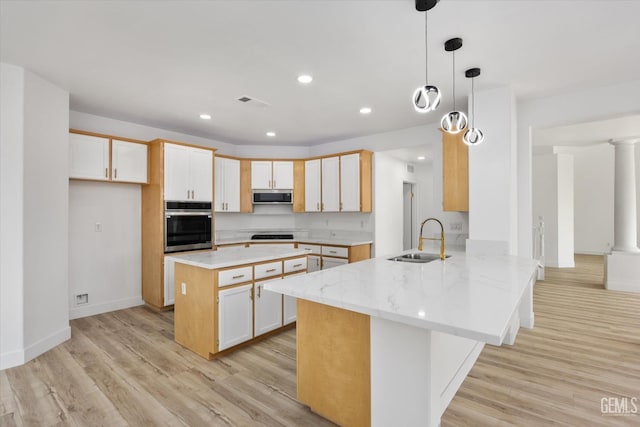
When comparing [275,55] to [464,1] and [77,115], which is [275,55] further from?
[77,115]

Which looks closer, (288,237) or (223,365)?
(223,365)

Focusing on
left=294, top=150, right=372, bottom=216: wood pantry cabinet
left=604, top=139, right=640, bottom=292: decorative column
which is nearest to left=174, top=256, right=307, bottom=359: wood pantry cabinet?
left=294, top=150, right=372, bottom=216: wood pantry cabinet

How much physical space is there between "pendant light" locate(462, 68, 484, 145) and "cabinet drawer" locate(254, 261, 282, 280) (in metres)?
2.20

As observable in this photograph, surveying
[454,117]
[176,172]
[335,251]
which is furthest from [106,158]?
[454,117]

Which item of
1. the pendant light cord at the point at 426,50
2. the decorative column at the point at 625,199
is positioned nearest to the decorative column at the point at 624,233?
the decorative column at the point at 625,199

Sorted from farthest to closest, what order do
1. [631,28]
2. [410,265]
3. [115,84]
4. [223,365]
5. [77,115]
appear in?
[77,115] → [115,84] → [223,365] → [410,265] → [631,28]

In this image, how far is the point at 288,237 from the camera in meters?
5.67

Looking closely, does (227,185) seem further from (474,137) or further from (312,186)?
(474,137)

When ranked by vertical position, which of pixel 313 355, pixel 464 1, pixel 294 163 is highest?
pixel 464 1

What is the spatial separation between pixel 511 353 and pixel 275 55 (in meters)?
3.47

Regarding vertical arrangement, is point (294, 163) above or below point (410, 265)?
above

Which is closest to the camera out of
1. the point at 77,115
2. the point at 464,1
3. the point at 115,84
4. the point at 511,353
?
the point at 464,1

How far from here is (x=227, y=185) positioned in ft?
17.7

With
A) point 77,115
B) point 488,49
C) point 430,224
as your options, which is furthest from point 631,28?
point 77,115
